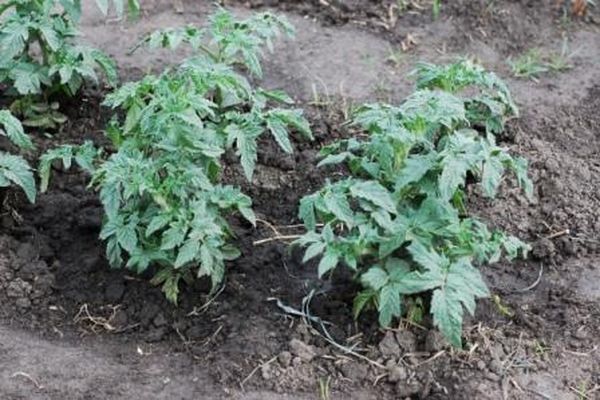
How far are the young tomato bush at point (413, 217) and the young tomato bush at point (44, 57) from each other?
1.27 m

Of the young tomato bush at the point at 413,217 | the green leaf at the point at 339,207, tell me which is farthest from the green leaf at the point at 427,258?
the green leaf at the point at 339,207

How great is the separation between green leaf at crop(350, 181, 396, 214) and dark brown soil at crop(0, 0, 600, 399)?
0.45 m

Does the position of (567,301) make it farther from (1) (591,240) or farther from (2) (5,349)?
(2) (5,349)

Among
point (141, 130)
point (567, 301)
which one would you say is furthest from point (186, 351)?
point (567, 301)

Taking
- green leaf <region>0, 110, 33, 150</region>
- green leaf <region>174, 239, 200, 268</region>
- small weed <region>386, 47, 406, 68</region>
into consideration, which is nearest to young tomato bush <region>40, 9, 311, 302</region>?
green leaf <region>174, 239, 200, 268</region>

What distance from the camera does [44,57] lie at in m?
4.96

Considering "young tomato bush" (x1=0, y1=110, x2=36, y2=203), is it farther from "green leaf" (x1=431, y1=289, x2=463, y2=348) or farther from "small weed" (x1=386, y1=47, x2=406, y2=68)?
"small weed" (x1=386, y1=47, x2=406, y2=68)

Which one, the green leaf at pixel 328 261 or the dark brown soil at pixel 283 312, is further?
the dark brown soil at pixel 283 312

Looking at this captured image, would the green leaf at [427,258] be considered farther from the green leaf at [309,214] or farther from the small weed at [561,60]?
the small weed at [561,60]

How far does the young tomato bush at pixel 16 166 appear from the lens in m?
4.36

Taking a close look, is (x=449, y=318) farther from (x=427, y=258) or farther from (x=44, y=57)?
(x=44, y=57)

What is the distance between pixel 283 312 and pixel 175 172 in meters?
0.65

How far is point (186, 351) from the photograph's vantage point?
13.3ft

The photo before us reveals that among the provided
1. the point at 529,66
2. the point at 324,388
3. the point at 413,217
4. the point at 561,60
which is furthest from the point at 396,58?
the point at 324,388
